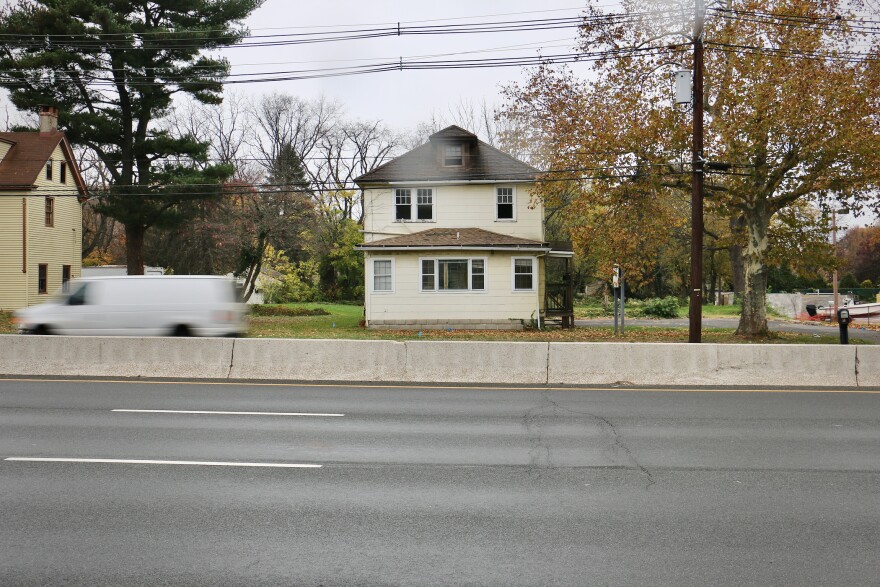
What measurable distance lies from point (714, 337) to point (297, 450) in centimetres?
2199

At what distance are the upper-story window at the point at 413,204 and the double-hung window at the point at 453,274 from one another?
8.47ft

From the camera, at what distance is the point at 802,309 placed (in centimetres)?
4806

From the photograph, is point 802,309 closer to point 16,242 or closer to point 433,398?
point 433,398

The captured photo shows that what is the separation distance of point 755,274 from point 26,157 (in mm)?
35115

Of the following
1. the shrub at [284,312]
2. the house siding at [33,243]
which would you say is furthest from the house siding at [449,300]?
the house siding at [33,243]

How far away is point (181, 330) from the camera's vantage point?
2027 centimetres

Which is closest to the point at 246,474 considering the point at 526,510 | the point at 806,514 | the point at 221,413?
→ the point at 526,510

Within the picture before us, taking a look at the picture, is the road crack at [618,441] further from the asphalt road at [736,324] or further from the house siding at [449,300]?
the asphalt road at [736,324]

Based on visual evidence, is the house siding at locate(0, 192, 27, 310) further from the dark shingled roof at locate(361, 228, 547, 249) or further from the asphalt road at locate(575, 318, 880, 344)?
the asphalt road at locate(575, 318, 880, 344)

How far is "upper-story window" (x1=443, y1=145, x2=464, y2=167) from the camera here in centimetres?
3566

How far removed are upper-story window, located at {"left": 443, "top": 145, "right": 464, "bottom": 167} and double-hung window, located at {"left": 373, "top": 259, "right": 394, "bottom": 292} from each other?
567cm

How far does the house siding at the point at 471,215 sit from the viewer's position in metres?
34.7

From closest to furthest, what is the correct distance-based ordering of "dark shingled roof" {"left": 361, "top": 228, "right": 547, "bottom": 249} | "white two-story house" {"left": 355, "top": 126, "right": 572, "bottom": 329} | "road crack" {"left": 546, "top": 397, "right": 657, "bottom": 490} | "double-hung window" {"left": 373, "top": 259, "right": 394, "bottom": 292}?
"road crack" {"left": 546, "top": 397, "right": 657, "bottom": 490}, "dark shingled roof" {"left": 361, "top": 228, "right": 547, "bottom": 249}, "white two-story house" {"left": 355, "top": 126, "right": 572, "bottom": 329}, "double-hung window" {"left": 373, "top": 259, "right": 394, "bottom": 292}

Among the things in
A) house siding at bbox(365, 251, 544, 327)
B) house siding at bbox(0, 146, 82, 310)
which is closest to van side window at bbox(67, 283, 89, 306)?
house siding at bbox(365, 251, 544, 327)
